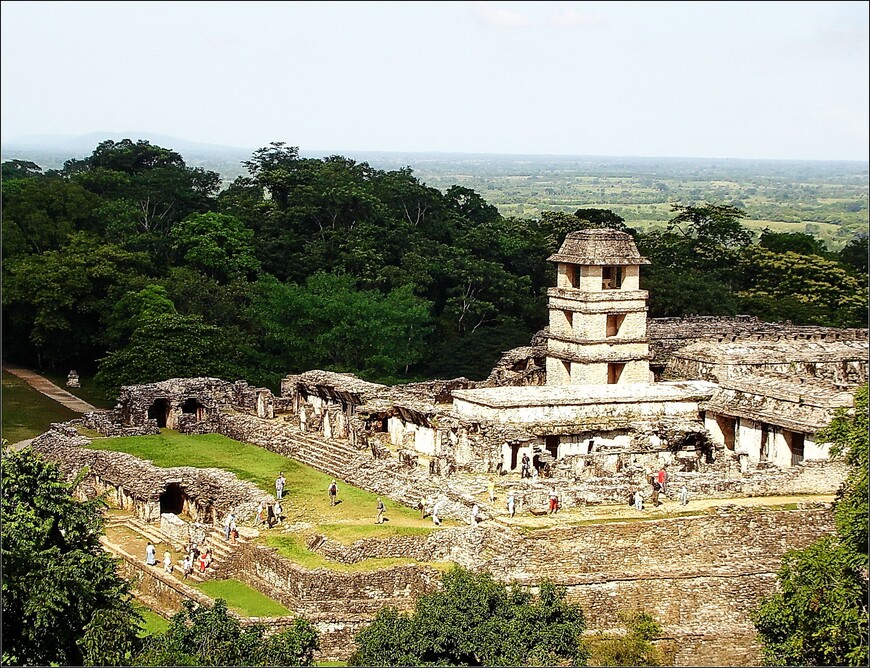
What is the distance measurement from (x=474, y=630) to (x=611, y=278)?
16264mm

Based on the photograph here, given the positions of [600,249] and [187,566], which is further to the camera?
[600,249]

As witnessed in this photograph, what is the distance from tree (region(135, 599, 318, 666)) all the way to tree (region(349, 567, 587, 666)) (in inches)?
43.9

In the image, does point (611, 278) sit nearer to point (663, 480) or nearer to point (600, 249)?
point (600, 249)

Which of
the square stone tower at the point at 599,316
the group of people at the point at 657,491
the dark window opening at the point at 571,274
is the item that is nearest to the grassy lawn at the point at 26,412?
the square stone tower at the point at 599,316

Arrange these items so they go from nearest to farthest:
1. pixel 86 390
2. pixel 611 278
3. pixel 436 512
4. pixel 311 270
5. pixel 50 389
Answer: pixel 436 512 → pixel 611 278 → pixel 50 389 → pixel 86 390 → pixel 311 270

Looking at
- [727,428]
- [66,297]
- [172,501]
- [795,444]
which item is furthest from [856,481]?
[66,297]

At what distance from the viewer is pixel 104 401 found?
47469 mm

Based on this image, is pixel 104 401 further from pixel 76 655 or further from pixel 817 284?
pixel 817 284

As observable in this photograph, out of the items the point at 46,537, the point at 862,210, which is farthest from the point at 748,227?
the point at 46,537

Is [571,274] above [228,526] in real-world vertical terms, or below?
above

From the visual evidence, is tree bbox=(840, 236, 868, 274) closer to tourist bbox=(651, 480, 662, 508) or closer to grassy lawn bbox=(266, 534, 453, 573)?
tourist bbox=(651, 480, 662, 508)

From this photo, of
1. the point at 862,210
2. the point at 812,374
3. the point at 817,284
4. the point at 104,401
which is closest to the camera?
the point at 812,374

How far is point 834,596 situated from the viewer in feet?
82.7

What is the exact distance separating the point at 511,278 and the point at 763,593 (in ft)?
94.0
